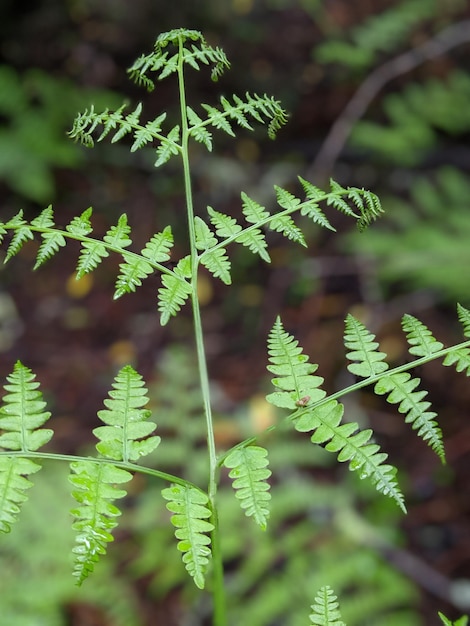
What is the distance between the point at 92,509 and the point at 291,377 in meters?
0.51

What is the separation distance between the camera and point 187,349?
4.49m

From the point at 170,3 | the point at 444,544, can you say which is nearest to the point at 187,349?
the point at 444,544

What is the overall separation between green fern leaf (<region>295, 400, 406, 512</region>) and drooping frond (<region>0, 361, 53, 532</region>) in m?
0.55

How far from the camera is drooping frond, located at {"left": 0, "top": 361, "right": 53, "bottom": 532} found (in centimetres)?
131

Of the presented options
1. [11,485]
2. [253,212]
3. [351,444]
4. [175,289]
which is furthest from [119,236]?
[351,444]

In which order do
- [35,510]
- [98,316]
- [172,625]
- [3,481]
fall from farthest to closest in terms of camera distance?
[98,316], [172,625], [35,510], [3,481]

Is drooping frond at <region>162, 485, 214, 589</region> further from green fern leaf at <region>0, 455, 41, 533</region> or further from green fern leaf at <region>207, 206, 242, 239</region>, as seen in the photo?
green fern leaf at <region>207, 206, 242, 239</region>

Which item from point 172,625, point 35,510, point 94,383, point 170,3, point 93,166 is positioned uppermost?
point 170,3

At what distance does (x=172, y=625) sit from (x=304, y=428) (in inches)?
90.3

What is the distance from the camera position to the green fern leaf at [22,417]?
1.37 m

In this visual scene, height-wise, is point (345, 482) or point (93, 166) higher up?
point (93, 166)

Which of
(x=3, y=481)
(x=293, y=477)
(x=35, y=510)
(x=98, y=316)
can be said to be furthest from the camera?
(x=98, y=316)

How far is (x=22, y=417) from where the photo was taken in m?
1.39

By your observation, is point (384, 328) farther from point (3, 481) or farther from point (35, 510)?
point (3, 481)
